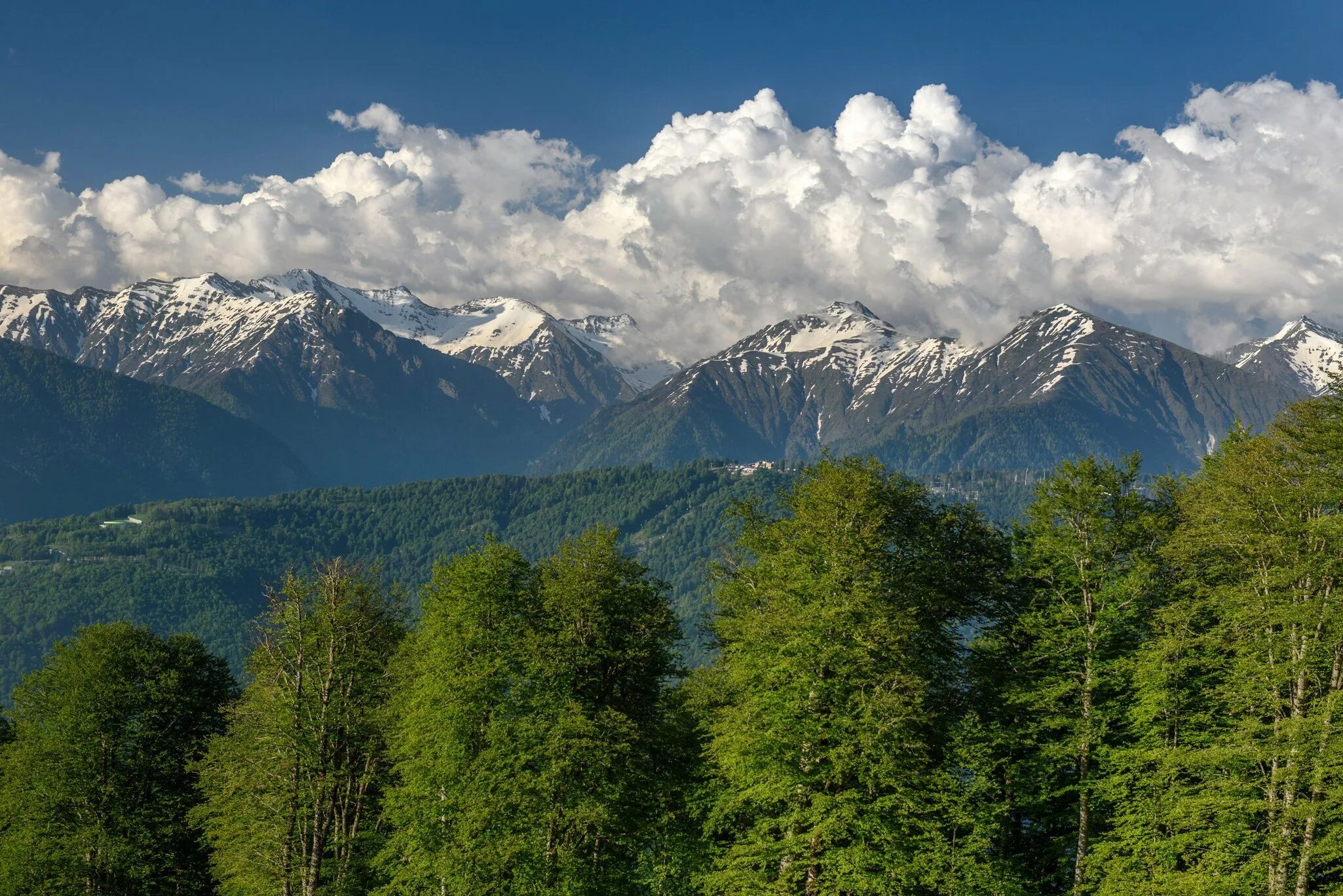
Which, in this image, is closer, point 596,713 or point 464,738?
point 596,713

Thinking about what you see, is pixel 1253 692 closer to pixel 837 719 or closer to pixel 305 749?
pixel 837 719

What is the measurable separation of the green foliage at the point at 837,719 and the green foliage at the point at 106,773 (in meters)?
29.2

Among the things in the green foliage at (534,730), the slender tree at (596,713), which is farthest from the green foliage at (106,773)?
the slender tree at (596,713)

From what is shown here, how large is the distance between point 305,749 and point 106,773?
17488 mm

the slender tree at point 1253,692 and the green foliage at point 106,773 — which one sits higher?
the slender tree at point 1253,692

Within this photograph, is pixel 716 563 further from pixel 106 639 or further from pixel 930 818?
pixel 106 639

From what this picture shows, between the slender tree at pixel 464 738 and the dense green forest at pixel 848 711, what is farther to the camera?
the slender tree at pixel 464 738

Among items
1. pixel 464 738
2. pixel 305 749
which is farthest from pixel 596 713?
pixel 305 749

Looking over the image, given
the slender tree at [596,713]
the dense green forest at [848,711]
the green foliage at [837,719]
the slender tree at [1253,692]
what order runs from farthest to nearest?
the slender tree at [596,713] < the green foliage at [837,719] < the dense green forest at [848,711] < the slender tree at [1253,692]

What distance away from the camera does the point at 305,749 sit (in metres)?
44.6

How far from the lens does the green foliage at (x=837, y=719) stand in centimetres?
3734

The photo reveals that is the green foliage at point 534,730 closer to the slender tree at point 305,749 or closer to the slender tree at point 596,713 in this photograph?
the slender tree at point 596,713

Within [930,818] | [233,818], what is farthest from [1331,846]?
[233,818]

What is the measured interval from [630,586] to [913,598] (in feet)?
39.0
